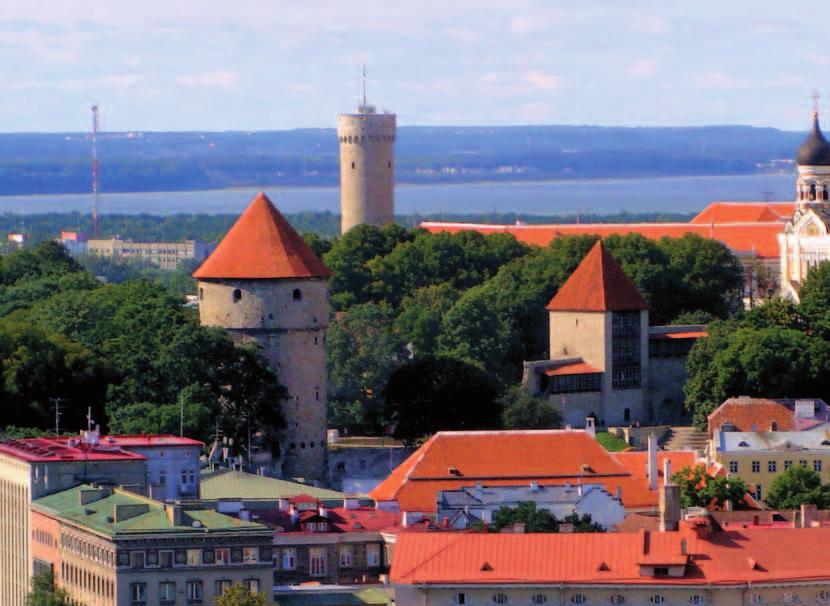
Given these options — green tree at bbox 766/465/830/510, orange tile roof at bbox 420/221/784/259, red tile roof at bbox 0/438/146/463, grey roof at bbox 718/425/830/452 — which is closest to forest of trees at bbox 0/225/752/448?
red tile roof at bbox 0/438/146/463

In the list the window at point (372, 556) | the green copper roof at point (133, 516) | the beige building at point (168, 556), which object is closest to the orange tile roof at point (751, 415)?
the window at point (372, 556)

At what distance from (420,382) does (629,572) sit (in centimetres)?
3028

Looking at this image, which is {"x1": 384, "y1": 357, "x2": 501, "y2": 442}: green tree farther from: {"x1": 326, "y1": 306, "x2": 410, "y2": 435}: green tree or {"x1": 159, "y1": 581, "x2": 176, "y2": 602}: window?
{"x1": 159, "y1": 581, "x2": 176, "y2": 602}: window

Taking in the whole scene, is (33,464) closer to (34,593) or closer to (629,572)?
(34,593)

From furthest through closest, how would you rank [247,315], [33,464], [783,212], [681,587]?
[783,212], [247,315], [33,464], [681,587]

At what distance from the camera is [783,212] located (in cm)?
15950

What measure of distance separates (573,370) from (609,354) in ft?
4.72

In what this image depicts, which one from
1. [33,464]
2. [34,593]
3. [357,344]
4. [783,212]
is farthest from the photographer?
[783,212]

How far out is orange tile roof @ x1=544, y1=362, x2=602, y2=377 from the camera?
101m

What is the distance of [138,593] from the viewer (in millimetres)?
66500

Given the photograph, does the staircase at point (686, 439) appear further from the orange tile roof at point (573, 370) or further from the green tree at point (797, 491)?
the green tree at point (797, 491)

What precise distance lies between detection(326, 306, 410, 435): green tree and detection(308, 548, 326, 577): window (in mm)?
26755

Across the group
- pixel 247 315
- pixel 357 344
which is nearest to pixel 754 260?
pixel 357 344

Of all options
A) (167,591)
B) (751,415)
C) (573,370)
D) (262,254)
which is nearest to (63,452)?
(167,591)
